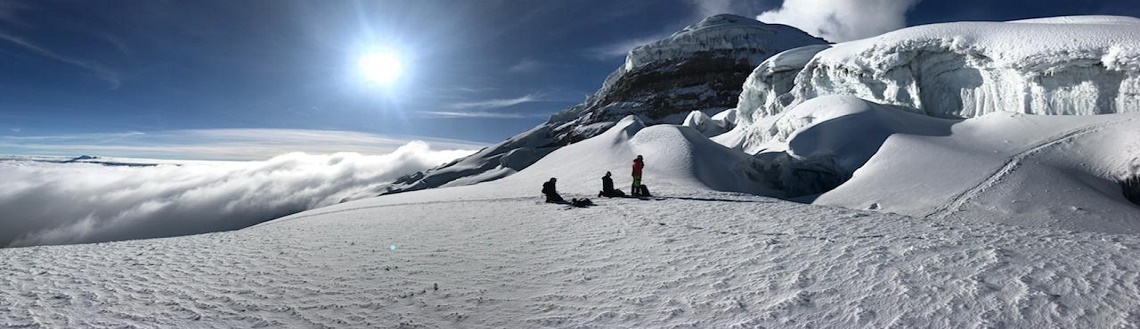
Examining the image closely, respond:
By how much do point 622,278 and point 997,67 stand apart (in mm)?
26306

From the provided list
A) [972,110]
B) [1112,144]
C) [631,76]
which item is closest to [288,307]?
[1112,144]

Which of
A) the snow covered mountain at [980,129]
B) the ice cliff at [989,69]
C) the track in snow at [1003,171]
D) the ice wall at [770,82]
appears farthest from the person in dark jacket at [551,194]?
the ice wall at [770,82]

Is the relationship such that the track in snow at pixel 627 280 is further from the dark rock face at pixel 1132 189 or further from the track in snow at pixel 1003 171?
the dark rock face at pixel 1132 189

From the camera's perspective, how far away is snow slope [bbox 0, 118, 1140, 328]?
179 inches

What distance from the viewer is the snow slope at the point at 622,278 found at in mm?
4547

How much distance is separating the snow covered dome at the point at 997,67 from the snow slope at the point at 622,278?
62.2ft

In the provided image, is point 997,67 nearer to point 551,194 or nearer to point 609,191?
point 609,191

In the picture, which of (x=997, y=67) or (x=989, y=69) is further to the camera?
(x=989, y=69)

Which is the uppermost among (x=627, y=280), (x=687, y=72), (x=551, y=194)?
(x=687, y=72)

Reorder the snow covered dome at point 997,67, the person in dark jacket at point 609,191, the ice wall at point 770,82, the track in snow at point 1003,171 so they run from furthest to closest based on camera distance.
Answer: the ice wall at point 770,82
the snow covered dome at point 997,67
the person in dark jacket at point 609,191
the track in snow at point 1003,171

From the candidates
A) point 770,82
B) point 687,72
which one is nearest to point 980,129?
point 770,82

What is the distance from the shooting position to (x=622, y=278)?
604 cm

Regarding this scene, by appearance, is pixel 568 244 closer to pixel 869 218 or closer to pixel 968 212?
pixel 869 218

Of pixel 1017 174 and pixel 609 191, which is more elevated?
pixel 1017 174
